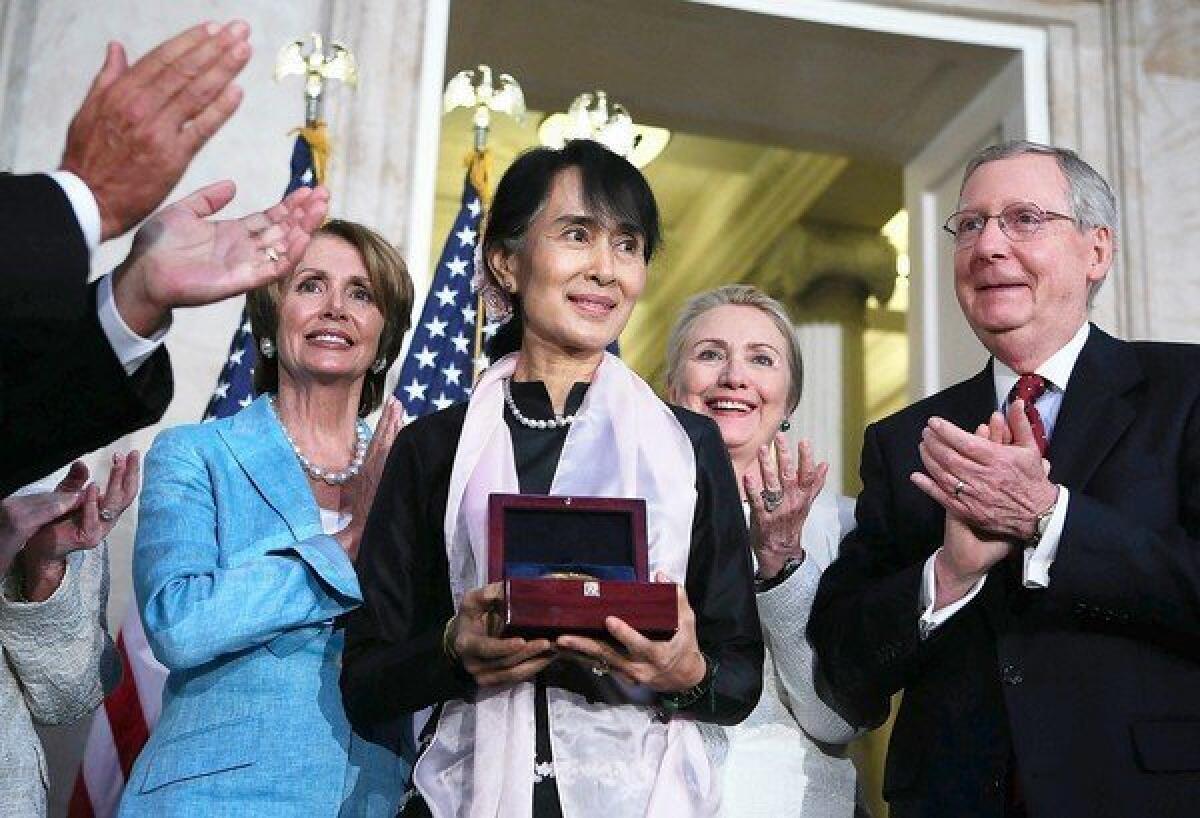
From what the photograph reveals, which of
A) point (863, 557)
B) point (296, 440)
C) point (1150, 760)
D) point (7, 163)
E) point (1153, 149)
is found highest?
point (1153, 149)

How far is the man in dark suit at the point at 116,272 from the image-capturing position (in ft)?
6.14

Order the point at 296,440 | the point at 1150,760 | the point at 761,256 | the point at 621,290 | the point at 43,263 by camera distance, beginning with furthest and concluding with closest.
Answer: the point at 761,256
the point at 296,440
the point at 621,290
the point at 1150,760
the point at 43,263

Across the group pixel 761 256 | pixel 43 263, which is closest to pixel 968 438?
pixel 43 263

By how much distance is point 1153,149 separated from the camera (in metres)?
5.82

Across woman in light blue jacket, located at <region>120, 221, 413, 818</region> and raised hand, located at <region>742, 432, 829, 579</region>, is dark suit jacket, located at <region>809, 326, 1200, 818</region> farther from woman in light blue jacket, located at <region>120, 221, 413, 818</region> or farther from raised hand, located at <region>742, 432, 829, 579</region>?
woman in light blue jacket, located at <region>120, 221, 413, 818</region>

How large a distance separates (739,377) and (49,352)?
6.44 ft

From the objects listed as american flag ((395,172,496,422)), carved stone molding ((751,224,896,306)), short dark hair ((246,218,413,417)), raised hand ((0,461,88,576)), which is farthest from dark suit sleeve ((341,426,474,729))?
carved stone molding ((751,224,896,306))

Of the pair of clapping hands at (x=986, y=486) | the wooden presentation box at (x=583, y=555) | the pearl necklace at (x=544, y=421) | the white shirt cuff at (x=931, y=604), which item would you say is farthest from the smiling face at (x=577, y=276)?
the white shirt cuff at (x=931, y=604)

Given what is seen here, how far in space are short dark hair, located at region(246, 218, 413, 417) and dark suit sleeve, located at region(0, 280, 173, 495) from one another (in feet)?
5.27

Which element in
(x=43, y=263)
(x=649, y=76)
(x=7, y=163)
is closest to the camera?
(x=43, y=263)

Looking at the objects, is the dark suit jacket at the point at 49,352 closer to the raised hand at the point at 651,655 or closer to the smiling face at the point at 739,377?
the raised hand at the point at 651,655

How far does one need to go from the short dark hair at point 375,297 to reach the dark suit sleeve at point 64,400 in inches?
63.3

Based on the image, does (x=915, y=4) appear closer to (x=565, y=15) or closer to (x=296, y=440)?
(x=565, y=15)

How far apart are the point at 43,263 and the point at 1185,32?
509 centimetres
